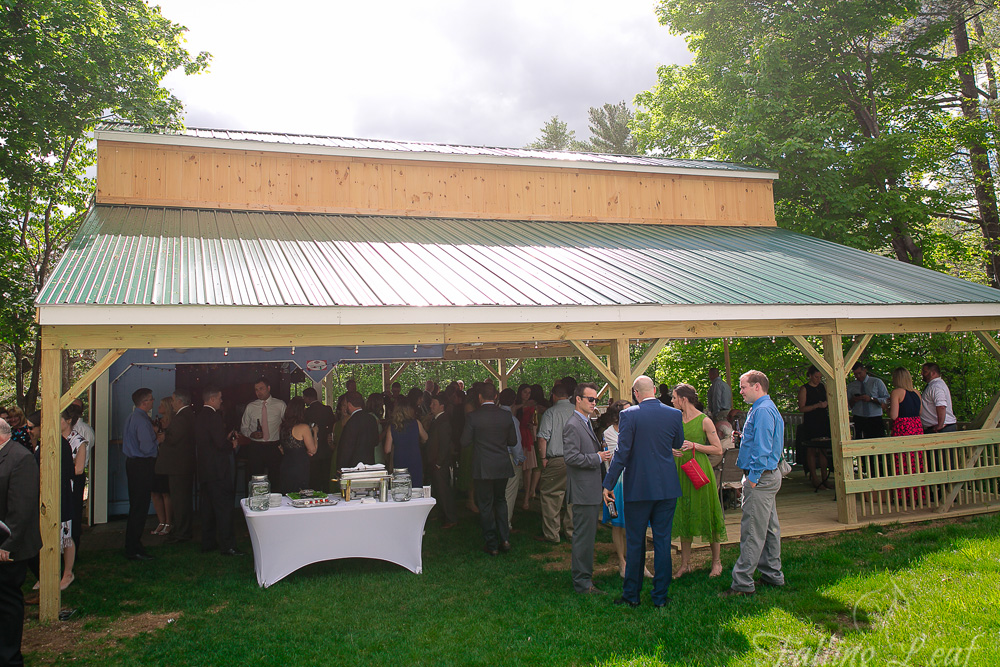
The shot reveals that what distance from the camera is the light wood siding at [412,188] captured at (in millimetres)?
9445

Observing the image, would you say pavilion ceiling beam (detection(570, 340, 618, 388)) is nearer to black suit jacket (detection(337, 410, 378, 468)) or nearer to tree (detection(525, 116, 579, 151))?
black suit jacket (detection(337, 410, 378, 468))

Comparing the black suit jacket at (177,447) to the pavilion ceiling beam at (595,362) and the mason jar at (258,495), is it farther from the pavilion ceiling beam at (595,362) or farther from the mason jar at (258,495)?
the pavilion ceiling beam at (595,362)

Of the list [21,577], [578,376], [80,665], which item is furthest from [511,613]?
[578,376]

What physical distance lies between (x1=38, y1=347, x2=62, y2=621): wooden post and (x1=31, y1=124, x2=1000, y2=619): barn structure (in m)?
0.02

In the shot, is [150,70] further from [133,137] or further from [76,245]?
[76,245]

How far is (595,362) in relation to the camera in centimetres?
692

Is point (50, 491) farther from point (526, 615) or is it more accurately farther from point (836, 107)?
point (836, 107)

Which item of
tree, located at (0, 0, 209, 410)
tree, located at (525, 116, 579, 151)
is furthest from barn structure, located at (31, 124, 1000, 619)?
tree, located at (525, 116, 579, 151)

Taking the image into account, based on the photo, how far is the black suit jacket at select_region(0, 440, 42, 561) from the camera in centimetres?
443

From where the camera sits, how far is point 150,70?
→ 1197cm

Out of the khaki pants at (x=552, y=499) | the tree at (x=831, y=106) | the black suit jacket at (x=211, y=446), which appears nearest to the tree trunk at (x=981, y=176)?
the tree at (x=831, y=106)

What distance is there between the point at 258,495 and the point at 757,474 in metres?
4.37

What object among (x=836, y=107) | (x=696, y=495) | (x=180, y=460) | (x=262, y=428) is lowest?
(x=696, y=495)

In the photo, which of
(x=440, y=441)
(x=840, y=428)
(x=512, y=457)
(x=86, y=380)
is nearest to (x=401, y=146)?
(x=440, y=441)
